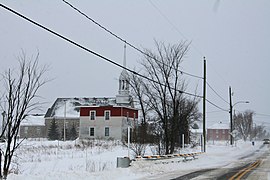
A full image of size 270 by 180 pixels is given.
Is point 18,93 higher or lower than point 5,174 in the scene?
higher

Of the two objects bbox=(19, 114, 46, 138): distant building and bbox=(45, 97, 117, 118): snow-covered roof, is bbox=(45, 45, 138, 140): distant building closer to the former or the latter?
bbox=(45, 97, 117, 118): snow-covered roof

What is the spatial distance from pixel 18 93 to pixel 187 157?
615 inches

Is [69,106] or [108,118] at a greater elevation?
[69,106]

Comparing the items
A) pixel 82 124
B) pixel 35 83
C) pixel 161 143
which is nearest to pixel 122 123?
pixel 82 124

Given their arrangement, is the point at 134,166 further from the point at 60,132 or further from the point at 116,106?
the point at 60,132

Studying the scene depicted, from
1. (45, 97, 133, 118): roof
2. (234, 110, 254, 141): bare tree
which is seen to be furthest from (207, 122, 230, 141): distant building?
(45, 97, 133, 118): roof

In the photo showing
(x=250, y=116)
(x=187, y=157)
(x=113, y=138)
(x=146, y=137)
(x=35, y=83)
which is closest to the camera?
(x=35, y=83)

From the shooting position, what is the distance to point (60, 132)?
8588 centimetres

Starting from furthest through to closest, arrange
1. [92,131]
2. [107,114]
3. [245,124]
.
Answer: [245,124] < [107,114] < [92,131]

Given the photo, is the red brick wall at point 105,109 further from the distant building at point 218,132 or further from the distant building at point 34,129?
the distant building at point 218,132

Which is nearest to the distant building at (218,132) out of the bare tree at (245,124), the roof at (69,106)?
the bare tree at (245,124)

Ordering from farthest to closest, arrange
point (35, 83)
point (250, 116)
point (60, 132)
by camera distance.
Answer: point (250, 116) → point (60, 132) → point (35, 83)

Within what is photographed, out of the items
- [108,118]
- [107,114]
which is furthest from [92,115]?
[108,118]

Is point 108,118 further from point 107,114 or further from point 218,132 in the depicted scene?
point 218,132
